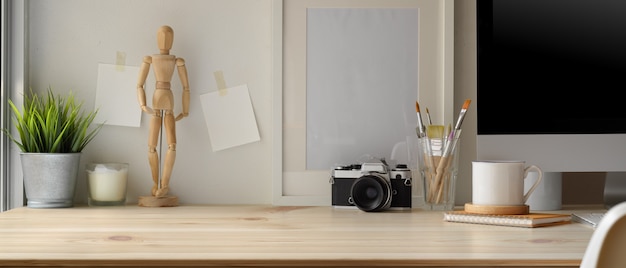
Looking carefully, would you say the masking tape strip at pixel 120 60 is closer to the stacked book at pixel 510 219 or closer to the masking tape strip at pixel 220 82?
the masking tape strip at pixel 220 82

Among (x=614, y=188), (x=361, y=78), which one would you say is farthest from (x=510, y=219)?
(x=361, y=78)

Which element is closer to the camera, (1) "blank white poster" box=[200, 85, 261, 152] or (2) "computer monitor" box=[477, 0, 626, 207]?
(2) "computer monitor" box=[477, 0, 626, 207]

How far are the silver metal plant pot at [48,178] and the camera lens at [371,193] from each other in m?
0.61

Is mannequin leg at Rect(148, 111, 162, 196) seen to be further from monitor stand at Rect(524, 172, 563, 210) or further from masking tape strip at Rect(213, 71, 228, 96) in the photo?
monitor stand at Rect(524, 172, 563, 210)

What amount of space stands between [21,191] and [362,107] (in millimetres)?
795

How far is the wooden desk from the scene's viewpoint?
1.14 m

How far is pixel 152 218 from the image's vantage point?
1.62 metres

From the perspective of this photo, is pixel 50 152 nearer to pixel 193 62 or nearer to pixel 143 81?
pixel 143 81

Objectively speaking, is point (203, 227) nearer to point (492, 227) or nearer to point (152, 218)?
point (152, 218)

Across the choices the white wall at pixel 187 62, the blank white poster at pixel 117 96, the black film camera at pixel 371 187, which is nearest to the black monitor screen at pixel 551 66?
the black film camera at pixel 371 187

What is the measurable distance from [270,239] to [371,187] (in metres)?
0.48

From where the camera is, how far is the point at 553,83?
5.48ft

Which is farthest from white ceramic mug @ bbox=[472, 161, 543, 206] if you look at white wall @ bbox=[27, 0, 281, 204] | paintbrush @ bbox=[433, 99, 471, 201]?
white wall @ bbox=[27, 0, 281, 204]

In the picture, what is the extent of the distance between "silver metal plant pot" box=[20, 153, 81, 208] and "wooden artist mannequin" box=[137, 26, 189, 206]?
0.58ft
